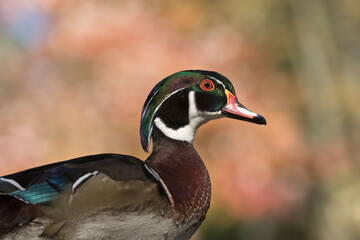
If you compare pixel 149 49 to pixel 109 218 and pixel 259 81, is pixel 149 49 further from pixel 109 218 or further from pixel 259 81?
pixel 109 218

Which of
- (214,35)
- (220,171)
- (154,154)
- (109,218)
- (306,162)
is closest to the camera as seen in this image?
(109,218)

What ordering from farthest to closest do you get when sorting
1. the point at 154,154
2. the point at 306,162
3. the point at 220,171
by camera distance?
the point at 306,162, the point at 220,171, the point at 154,154

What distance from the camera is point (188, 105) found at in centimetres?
168

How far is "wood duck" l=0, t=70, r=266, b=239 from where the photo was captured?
144cm

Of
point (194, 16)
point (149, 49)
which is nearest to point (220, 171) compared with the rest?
point (149, 49)

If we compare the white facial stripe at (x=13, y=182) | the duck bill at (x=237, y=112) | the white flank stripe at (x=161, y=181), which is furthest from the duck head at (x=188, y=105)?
the white facial stripe at (x=13, y=182)

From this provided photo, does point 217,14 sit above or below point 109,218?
above

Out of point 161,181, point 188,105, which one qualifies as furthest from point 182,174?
point 188,105

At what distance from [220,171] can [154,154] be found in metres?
4.17

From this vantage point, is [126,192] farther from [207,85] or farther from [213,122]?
[213,122]

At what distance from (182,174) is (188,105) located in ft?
0.67

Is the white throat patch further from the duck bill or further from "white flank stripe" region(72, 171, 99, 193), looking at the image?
"white flank stripe" region(72, 171, 99, 193)

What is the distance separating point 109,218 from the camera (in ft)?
4.78

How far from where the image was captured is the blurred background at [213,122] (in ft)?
18.9
